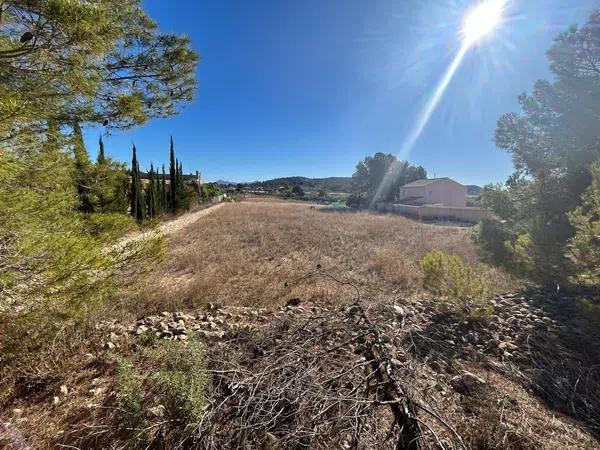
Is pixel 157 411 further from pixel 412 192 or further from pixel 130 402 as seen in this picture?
pixel 412 192

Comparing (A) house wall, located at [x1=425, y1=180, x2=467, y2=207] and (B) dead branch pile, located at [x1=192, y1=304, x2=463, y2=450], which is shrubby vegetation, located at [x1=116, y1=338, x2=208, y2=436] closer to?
(B) dead branch pile, located at [x1=192, y1=304, x2=463, y2=450]

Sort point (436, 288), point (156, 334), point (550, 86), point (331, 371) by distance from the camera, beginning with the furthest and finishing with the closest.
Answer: point (550, 86), point (436, 288), point (156, 334), point (331, 371)

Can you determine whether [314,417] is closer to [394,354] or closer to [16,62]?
[394,354]

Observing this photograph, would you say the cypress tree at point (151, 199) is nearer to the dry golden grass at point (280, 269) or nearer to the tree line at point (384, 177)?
the dry golden grass at point (280, 269)

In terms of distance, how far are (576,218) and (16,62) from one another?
5.70m

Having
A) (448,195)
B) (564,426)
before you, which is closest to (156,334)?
(564,426)

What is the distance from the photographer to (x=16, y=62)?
2094mm

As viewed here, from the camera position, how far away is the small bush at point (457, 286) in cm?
424

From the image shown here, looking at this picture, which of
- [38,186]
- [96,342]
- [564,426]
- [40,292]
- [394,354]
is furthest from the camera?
[96,342]

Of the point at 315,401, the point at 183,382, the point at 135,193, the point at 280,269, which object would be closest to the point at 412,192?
the point at 135,193

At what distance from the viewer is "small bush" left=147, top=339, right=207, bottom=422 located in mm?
1925

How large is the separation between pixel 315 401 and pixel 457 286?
333cm

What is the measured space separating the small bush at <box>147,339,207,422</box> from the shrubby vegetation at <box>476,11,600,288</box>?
5.71 meters

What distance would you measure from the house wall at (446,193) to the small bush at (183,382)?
34.6m
